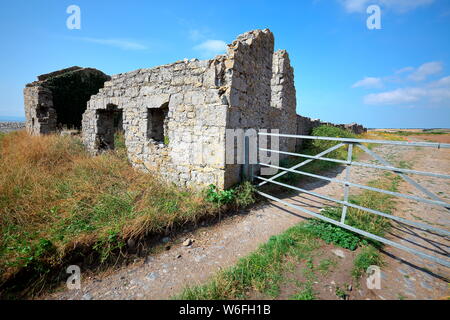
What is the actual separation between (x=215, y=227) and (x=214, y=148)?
1.65 metres

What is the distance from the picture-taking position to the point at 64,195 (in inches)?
148

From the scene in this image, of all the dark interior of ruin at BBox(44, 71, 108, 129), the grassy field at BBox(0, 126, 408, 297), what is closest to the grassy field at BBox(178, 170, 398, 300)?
the grassy field at BBox(0, 126, 408, 297)

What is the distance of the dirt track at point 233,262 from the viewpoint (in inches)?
88.3

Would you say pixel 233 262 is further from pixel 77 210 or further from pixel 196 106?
pixel 196 106

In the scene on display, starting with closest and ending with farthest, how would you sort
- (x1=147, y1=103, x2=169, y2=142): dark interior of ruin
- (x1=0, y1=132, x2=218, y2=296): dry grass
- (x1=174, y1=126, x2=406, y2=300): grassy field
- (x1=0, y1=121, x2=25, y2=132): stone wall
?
(x1=174, y1=126, x2=406, y2=300): grassy field → (x1=0, y1=132, x2=218, y2=296): dry grass → (x1=147, y1=103, x2=169, y2=142): dark interior of ruin → (x1=0, y1=121, x2=25, y2=132): stone wall

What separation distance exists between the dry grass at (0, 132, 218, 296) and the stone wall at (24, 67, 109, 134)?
570 cm

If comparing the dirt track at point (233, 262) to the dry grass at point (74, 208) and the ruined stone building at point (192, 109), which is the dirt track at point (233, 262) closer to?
the dry grass at point (74, 208)

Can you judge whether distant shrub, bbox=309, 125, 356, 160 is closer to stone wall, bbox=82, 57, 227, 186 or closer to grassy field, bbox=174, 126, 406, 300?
grassy field, bbox=174, 126, 406, 300

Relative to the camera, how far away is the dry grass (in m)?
2.53

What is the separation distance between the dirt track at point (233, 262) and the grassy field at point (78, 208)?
14.5 inches

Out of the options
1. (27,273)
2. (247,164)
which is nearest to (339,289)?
(247,164)

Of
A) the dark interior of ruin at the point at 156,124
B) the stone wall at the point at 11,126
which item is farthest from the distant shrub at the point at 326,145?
the stone wall at the point at 11,126
